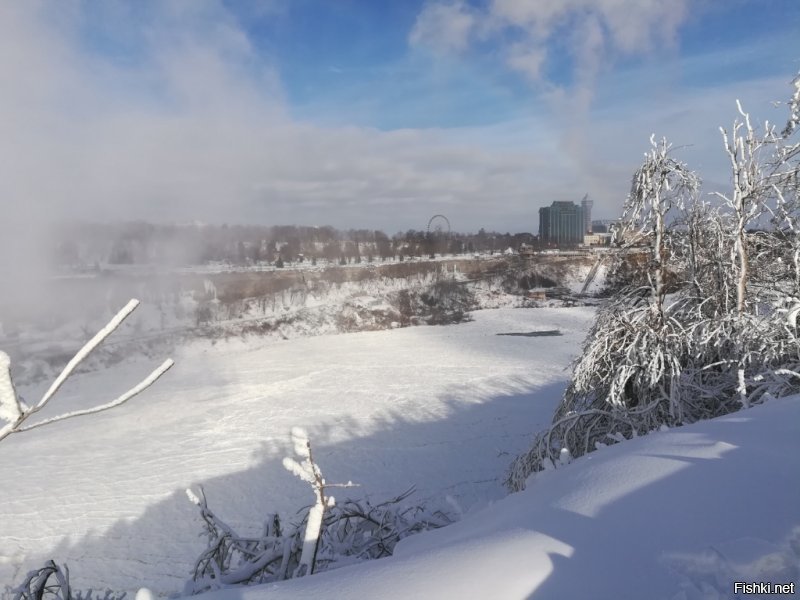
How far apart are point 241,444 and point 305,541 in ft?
42.3

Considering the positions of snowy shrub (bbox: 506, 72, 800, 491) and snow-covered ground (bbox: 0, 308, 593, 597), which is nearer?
snowy shrub (bbox: 506, 72, 800, 491)

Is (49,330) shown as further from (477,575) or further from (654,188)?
(477,575)

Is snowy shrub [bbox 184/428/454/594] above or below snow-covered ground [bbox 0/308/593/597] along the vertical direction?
above

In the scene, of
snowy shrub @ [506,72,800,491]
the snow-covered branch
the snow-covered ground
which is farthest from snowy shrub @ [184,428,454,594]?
snowy shrub @ [506,72,800,491]

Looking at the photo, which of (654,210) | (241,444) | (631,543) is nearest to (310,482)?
(631,543)

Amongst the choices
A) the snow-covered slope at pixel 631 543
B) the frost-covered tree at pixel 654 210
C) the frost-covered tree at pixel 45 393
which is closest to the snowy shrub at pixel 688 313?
the frost-covered tree at pixel 654 210

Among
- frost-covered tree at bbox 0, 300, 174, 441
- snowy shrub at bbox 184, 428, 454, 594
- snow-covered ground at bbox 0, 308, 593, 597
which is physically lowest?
snow-covered ground at bbox 0, 308, 593, 597

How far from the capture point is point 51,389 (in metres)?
0.76

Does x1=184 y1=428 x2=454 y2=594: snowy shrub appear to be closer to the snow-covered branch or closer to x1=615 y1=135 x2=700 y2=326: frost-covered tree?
the snow-covered branch

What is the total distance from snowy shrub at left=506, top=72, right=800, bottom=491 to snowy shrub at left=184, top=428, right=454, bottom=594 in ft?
8.15

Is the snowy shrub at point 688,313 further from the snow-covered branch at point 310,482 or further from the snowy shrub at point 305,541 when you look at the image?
the snow-covered branch at point 310,482

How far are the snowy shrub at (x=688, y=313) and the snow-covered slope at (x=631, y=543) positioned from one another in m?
3.76

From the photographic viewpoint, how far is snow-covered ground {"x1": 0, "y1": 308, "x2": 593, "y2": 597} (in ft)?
31.9

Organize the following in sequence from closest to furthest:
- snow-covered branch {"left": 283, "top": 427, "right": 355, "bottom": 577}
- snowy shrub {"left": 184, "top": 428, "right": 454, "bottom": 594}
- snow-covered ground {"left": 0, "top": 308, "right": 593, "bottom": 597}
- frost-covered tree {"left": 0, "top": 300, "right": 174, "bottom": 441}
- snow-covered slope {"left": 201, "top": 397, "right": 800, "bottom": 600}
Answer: frost-covered tree {"left": 0, "top": 300, "right": 174, "bottom": 441}
snow-covered slope {"left": 201, "top": 397, "right": 800, "bottom": 600}
snow-covered branch {"left": 283, "top": 427, "right": 355, "bottom": 577}
snowy shrub {"left": 184, "top": 428, "right": 454, "bottom": 594}
snow-covered ground {"left": 0, "top": 308, "right": 593, "bottom": 597}
